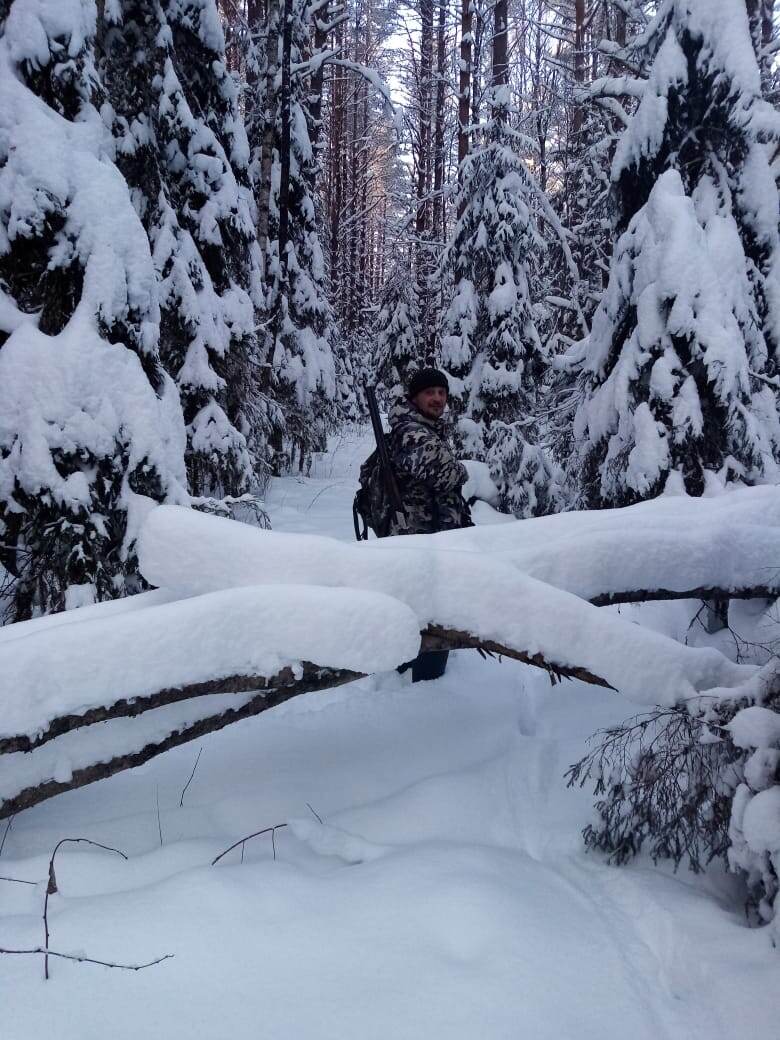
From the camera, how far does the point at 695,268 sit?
5051 millimetres

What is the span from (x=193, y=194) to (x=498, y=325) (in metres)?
6.15

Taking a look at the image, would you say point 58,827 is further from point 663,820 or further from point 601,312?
point 601,312

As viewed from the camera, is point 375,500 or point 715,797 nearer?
point 715,797

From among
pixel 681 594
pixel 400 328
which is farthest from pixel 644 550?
pixel 400 328

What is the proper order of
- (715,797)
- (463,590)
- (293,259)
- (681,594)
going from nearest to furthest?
(715,797) → (463,590) → (681,594) → (293,259)

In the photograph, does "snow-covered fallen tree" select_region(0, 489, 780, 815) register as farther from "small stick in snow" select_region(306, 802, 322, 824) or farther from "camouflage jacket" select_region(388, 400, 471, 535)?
"camouflage jacket" select_region(388, 400, 471, 535)

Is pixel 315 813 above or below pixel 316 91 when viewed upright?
below

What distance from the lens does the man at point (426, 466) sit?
4730 millimetres

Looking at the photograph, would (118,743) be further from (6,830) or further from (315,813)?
(315,813)

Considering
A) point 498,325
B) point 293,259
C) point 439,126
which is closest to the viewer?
point 498,325

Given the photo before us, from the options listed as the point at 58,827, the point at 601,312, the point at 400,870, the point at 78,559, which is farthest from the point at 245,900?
the point at 601,312

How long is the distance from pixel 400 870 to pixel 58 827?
1464 mm

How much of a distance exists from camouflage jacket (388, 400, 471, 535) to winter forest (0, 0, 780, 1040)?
1.12 m

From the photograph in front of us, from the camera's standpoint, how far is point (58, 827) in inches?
110
